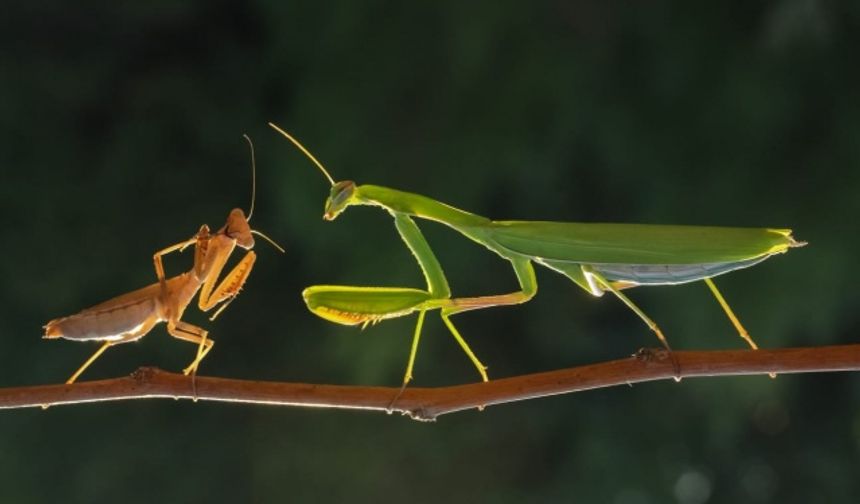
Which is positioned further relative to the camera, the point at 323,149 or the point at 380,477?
the point at 380,477

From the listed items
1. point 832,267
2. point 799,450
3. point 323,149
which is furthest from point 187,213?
point 799,450

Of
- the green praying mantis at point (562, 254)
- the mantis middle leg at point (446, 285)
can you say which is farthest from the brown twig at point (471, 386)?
the mantis middle leg at point (446, 285)

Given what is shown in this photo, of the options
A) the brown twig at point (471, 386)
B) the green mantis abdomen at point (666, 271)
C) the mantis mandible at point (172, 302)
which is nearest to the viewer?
the brown twig at point (471, 386)

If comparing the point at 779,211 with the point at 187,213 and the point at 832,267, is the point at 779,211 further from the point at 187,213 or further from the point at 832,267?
the point at 187,213

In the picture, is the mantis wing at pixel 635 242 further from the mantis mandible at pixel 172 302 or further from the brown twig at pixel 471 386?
the mantis mandible at pixel 172 302

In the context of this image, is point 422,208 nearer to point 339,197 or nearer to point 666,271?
point 339,197
